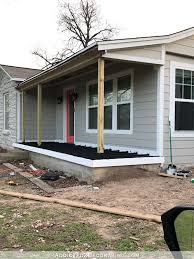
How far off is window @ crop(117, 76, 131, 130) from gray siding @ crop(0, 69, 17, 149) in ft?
18.4

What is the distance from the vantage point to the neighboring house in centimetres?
1274

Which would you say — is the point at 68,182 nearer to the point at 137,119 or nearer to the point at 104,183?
the point at 104,183

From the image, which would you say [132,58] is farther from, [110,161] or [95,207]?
[95,207]

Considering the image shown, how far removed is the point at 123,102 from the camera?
8.58m

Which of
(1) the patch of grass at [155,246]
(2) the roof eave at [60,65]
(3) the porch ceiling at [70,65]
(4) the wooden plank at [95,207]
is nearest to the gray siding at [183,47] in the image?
(3) the porch ceiling at [70,65]

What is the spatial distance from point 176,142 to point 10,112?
326 inches

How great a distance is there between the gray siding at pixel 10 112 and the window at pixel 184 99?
7328 mm

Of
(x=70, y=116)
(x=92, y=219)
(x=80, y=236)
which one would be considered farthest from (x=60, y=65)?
(x=80, y=236)

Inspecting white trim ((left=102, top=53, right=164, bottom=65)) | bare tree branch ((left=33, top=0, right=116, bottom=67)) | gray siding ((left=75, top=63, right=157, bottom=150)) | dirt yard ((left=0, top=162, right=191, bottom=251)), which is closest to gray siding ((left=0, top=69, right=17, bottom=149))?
gray siding ((left=75, top=63, right=157, bottom=150))

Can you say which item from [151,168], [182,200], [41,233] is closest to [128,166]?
[151,168]

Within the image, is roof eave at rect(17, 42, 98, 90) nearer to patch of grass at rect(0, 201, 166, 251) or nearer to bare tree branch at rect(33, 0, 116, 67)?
patch of grass at rect(0, 201, 166, 251)

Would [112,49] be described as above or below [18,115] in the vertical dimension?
above

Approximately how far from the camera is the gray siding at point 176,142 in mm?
7457

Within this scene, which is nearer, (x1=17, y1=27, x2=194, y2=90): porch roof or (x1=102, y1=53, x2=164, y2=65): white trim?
(x1=17, y1=27, x2=194, y2=90): porch roof
